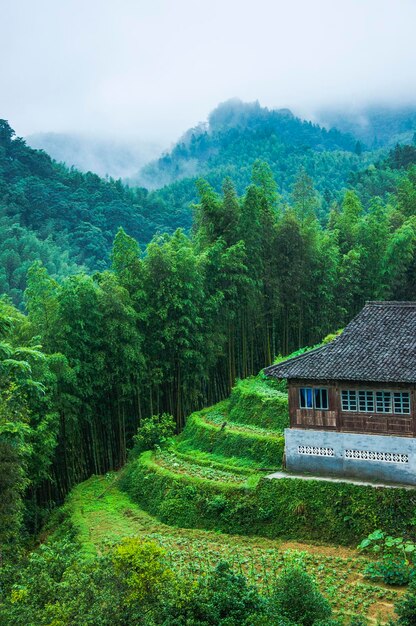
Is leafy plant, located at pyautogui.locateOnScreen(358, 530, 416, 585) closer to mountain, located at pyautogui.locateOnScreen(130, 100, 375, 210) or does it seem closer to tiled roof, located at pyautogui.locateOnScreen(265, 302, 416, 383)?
tiled roof, located at pyautogui.locateOnScreen(265, 302, 416, 383)

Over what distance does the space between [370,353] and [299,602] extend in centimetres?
900

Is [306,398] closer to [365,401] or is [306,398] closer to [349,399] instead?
[349,399]

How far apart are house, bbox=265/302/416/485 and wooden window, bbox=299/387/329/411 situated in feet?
0.09

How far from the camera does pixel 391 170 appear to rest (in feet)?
241

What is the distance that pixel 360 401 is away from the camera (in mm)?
19922

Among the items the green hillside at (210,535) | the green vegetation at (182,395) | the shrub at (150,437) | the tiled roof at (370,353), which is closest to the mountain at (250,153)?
the green vegetation at (182,395)

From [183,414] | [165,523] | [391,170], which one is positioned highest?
[391,170]

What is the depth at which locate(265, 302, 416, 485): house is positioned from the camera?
1919cm

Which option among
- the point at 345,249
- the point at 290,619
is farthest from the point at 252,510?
the point at 345,249

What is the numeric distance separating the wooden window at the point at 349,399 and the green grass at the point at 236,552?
3.90m

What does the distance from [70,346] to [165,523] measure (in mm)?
7202

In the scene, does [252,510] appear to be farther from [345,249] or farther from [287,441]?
[345,249]

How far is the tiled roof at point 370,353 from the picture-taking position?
760 inches

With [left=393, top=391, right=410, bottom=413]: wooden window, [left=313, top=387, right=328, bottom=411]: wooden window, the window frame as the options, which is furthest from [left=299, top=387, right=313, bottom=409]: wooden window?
[left=393, top=391, right=410, bottom=413]: wooden window
